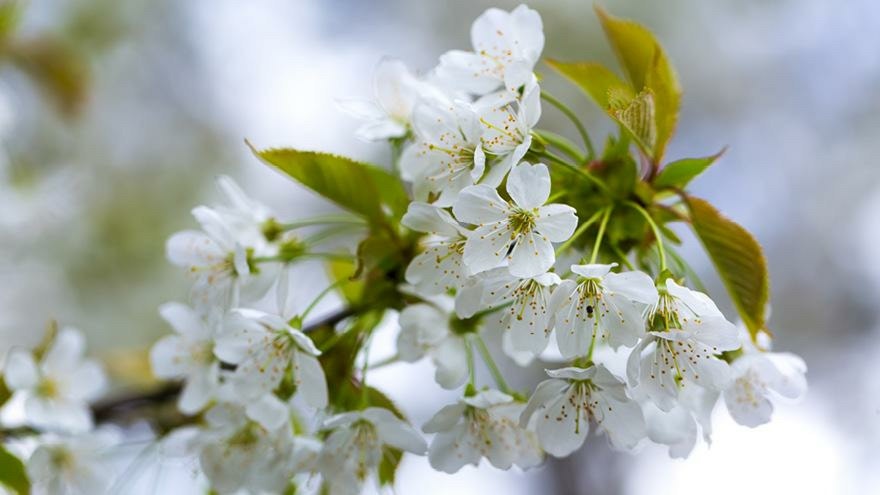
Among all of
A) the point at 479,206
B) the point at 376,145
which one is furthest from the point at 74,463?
the point at 376,145

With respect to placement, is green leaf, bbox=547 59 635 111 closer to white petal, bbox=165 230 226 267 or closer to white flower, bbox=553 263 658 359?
white flower, bbox=553 263 658 359

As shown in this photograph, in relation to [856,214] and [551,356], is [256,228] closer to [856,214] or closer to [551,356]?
[551,356]

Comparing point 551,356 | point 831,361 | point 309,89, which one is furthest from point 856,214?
point 551,356

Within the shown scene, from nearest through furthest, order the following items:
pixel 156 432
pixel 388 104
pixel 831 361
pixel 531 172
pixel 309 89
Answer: pixel 531 172, pixel 388 104, pixel 156 432, pixel 831 361, pixel 309 89

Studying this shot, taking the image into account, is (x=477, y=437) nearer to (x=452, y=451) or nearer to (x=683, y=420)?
(x=452, y=451)

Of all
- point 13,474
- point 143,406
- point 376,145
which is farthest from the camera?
point 376,145

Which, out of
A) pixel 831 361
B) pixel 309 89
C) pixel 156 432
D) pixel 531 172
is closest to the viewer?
pixel 531 172
